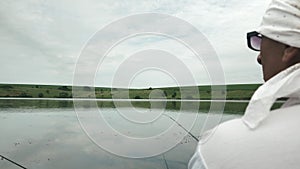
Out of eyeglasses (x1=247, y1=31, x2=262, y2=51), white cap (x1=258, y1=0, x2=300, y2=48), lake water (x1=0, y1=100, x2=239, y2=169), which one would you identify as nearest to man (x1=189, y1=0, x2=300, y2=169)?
white cap (x1=258, y1=0, x2=300, y2=48)

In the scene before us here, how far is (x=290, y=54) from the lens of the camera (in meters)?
0.66

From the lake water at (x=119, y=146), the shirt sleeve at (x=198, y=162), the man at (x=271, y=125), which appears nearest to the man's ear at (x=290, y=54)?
the man at (x=271, y=125)

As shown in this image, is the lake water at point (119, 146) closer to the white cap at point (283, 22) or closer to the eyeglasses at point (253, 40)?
the eyeglasses at point (253, 40)

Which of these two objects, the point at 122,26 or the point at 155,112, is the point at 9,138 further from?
the point at 122,26

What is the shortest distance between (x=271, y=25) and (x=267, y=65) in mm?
104

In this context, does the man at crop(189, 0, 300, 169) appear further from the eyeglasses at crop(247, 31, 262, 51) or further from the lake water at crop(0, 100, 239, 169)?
the lake water at crop(0, 100, 239, 169)

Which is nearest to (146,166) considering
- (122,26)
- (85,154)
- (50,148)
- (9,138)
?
(85,154)

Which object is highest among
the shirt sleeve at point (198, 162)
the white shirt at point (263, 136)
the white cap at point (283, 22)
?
the white cap at point (283, 22)

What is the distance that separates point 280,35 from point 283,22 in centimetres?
3

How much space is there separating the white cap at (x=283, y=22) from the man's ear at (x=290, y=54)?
0.02 meters

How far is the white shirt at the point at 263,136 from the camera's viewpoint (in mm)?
580

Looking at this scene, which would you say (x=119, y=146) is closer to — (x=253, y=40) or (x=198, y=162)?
(x=253, y=40)

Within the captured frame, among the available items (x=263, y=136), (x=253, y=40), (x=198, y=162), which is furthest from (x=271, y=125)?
(x=253, y=40)

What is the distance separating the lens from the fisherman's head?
0.63m
